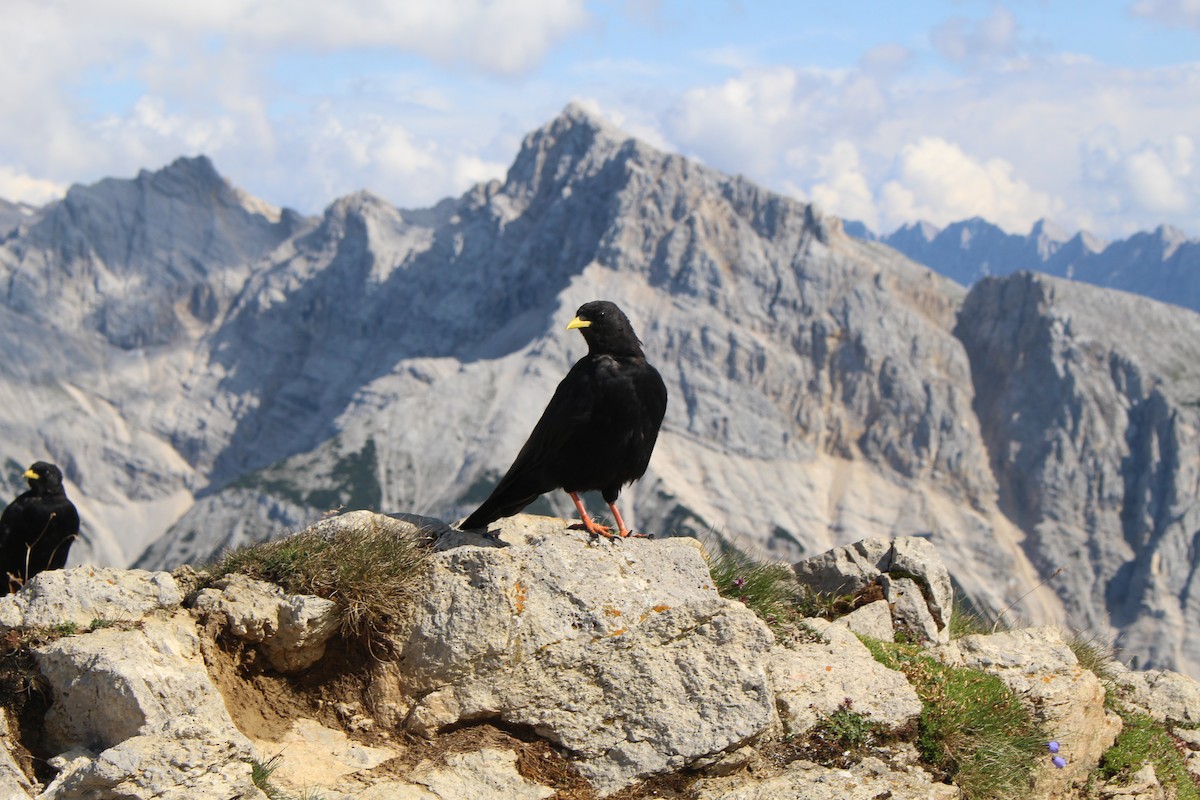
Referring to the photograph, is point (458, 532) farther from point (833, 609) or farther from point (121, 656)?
point (833, 609)

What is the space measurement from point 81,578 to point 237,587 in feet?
4.83

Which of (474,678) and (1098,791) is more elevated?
(474,678)

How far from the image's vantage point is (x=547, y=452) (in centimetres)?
1195

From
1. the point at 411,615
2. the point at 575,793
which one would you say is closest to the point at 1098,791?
the point at 575,793

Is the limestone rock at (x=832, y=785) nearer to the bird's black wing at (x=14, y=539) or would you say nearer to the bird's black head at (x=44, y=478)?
the bird's black wing at (x=14, y=539)

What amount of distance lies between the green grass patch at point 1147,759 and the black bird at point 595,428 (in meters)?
6.78

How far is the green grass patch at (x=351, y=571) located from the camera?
10.5m

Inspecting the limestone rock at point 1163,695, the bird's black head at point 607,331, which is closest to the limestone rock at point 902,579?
the limestone rock at point 1163,695

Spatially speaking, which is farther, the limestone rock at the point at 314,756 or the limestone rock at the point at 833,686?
the limestone rock at the point at 833,686

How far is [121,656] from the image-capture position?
893cm

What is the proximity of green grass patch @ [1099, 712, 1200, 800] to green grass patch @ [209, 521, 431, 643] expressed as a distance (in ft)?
29.0

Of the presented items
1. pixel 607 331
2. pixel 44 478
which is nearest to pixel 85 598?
pixel 607 331

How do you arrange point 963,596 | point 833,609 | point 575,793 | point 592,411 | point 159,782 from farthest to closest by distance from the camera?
point 963,596
point 833,609
point 592,411
point 575,793
point 159,782

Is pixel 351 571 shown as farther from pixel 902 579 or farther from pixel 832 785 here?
pixel 902 579
